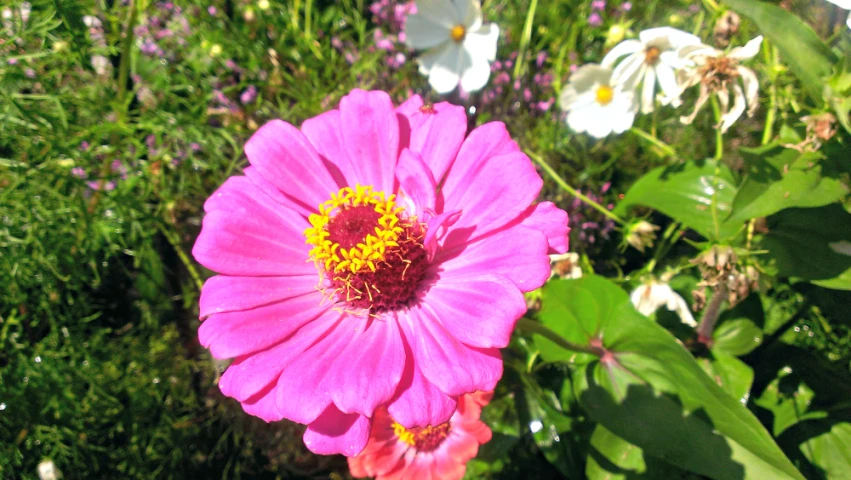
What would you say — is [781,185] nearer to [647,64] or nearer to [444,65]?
[647,64]

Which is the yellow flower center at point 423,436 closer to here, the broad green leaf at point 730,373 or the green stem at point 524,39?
the broad green leaf at point 730,373

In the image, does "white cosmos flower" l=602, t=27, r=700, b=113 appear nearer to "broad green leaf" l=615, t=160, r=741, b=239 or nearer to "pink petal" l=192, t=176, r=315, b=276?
"broad green leaf" l=615, t=160, r=741, b=239

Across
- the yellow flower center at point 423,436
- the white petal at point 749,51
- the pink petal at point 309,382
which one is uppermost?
the white petal at point 749,51

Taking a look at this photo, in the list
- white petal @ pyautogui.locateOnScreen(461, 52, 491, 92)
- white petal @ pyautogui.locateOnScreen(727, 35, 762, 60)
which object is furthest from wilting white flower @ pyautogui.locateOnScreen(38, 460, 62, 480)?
white petal @ pyautogui.locateOnScreen(727, 35, 762, 60)

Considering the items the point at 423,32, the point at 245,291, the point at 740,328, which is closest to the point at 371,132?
the point at 245,291

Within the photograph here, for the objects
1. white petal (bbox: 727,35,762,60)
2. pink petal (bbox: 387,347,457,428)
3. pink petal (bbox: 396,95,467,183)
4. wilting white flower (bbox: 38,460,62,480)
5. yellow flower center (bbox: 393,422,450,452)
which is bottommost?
wilting white flower (bbox: 38,460,62,480)

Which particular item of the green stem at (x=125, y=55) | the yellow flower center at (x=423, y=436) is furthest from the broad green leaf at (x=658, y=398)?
the green stem at (x=125, y=55)

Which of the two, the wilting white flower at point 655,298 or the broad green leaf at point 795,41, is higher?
the broad green leaf at point 795,41
